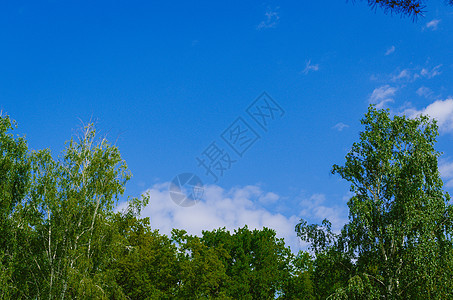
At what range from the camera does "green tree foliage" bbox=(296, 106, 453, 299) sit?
696 inches

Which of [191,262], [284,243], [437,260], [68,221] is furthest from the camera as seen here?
[284,243]

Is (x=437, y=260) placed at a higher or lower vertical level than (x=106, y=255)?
higher

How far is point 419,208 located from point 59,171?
17441mm

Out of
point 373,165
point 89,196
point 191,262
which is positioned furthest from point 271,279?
point 89,196

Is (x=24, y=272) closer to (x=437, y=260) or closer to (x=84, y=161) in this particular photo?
(x=84, y=161)

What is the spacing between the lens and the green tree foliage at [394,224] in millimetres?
17688

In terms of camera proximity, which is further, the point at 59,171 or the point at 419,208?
the point at 59,171

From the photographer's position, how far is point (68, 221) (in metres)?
18.7

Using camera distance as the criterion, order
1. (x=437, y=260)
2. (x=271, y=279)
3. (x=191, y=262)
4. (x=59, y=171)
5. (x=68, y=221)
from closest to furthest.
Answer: (x=437, y=260) < (x=68, y=221) < (x=59, y=171) < (x=191, y=262) < (x=271, y=279)

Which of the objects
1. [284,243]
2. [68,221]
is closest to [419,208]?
[68,221]

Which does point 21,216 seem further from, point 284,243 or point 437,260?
point 284,243

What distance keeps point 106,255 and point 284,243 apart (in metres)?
24.1

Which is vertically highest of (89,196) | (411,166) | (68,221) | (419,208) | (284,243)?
(284,243)

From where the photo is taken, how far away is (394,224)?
19031 mm
